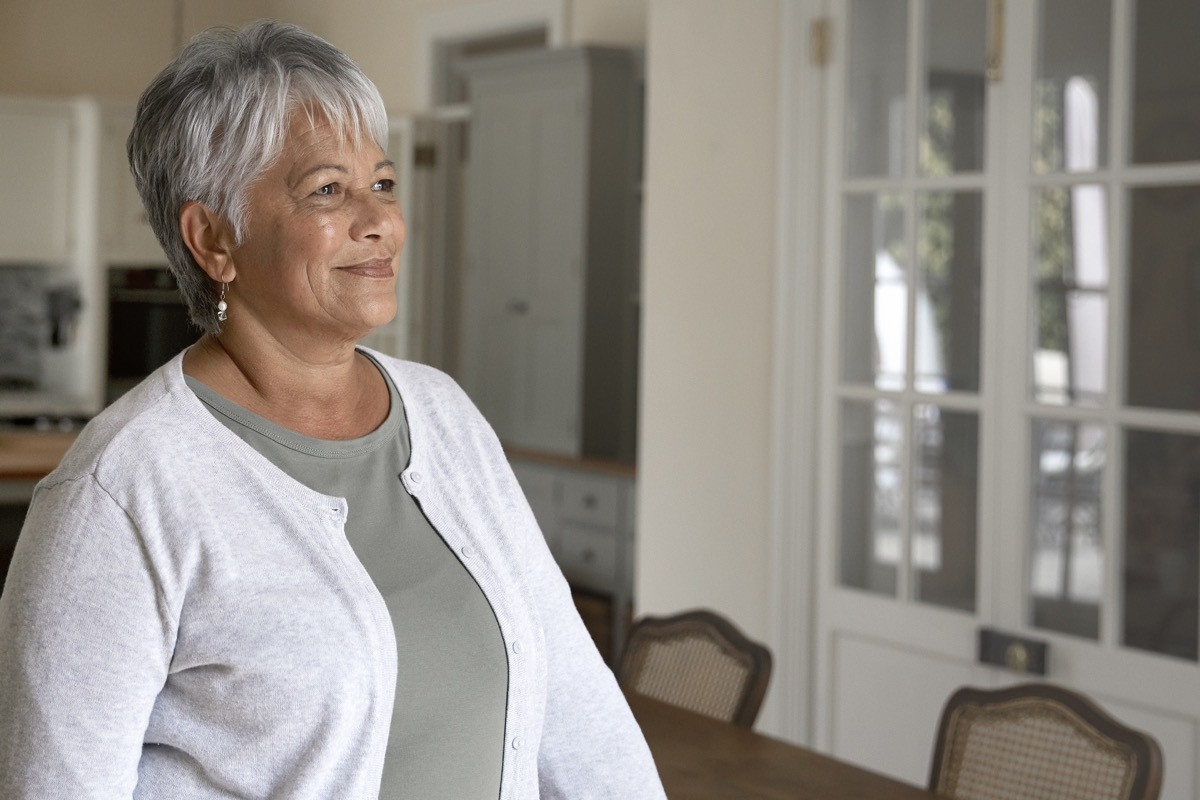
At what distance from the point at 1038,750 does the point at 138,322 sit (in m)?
6.16

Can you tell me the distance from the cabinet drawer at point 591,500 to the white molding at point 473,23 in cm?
193

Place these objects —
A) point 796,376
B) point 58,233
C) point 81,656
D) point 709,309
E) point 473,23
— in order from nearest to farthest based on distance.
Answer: point 81,656 → point 796,376 → point 709,309 → point 473,23 → point 58,233

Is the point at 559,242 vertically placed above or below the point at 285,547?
above

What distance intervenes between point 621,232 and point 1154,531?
112 inches

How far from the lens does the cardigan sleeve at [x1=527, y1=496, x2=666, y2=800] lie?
1.39m

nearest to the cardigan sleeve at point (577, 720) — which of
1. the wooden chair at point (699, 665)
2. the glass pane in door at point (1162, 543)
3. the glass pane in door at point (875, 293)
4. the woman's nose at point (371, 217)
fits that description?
the woman's nose at point (371, 217)

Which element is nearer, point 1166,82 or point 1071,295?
point 1166,82

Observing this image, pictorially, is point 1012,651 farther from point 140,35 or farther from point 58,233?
point 140,35

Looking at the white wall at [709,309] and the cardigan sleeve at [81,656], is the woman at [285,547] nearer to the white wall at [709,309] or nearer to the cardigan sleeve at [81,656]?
the cardigan sleeve at [81,656]

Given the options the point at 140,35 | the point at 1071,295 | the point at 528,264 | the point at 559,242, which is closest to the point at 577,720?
the point at 1071,295

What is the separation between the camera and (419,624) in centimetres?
122

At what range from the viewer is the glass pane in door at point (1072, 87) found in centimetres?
281

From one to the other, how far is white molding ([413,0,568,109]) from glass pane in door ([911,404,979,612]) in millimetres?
3076

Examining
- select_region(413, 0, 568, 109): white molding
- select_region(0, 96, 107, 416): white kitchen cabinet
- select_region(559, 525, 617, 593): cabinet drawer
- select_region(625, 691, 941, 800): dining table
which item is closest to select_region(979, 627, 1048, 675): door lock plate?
select_region(625, 691, 941, 800): dining table
